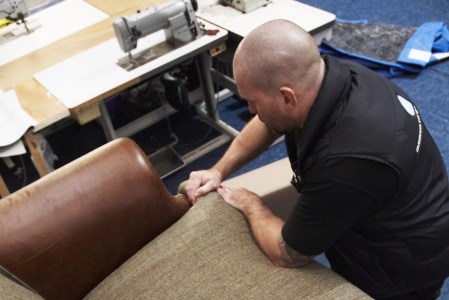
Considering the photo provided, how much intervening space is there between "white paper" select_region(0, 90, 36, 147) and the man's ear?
0.97 metres

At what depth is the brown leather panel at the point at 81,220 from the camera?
4.07 feet

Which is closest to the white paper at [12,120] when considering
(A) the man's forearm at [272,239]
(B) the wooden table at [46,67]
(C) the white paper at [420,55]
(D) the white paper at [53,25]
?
(B) the wooden table at [46,67]

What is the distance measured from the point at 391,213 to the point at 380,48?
199 cm

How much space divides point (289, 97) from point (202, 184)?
0.53 meters

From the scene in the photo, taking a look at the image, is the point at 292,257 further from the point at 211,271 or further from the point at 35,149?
the point at 35,149

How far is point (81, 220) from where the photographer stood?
1.29 meters

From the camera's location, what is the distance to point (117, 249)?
4.53ft

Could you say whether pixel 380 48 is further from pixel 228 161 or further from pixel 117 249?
→ pixel 117 249

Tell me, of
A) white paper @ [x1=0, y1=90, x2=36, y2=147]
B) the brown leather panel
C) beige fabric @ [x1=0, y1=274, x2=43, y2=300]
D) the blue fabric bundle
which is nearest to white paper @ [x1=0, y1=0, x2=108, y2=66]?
white paper @ [x1=0, y1=90, x2=36, y2=147]

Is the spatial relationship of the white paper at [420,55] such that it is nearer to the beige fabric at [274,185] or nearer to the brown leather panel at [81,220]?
the beige fabric at [274,185]

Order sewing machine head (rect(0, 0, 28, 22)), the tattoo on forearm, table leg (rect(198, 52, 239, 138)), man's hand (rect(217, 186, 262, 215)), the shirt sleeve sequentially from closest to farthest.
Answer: the shirt sleeve → the tattoo on forearm → man's hand (rect(217, 186, 262, 215)) → sewing machine head (rect(0, 0, 28, 22)) → table leg (rect(198, 52, 239, 138))

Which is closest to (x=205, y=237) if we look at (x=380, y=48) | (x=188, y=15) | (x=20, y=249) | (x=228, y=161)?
(x=228, y=161)

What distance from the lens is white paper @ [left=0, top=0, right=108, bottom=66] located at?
210 centimetres

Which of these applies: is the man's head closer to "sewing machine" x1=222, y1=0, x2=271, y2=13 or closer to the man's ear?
the man's ear
